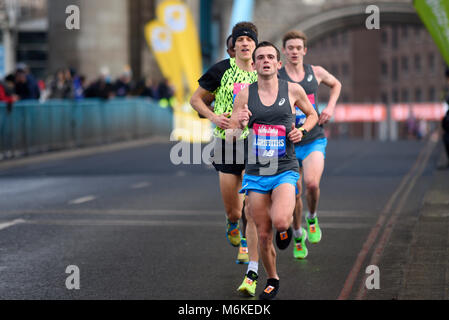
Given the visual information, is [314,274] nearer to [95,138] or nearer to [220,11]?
[95,138]

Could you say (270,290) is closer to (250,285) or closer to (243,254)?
(250,285)

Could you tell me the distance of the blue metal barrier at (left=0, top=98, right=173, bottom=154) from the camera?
66.4ft

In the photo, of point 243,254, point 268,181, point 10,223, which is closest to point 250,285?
point 268,181

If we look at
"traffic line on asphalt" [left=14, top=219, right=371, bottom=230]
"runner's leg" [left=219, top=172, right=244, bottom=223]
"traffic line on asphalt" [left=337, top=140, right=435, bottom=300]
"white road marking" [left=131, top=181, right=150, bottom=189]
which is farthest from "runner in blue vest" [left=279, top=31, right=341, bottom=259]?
"white road marking" [left=131, top=181, right=150, bottom=189]

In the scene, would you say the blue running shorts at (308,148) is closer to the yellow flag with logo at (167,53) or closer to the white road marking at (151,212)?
the white road marking at (151,212)

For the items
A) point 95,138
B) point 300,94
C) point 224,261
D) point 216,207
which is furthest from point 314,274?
point 95,138

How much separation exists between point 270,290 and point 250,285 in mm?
194

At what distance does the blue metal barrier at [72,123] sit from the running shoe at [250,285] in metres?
13.4

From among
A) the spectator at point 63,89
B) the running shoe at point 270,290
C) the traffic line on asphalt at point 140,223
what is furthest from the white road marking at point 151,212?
the spectator at point 63,89

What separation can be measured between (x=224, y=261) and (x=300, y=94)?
6.38 feet

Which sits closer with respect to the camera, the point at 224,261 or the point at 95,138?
the point at 224,261

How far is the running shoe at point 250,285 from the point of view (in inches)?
263
